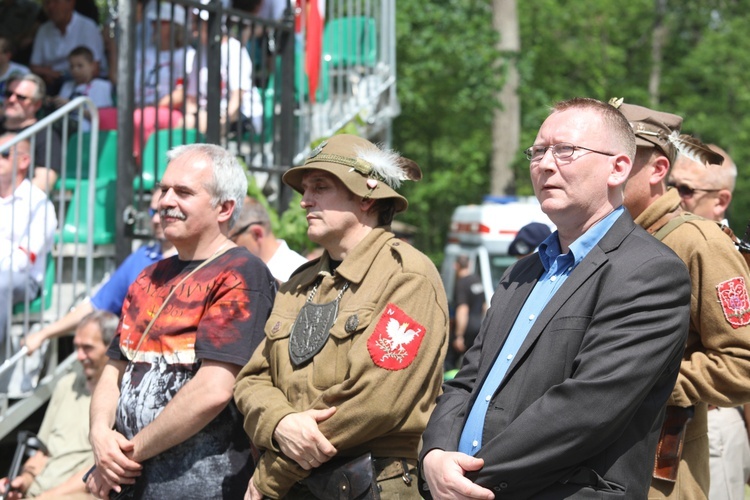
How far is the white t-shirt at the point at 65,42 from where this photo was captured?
8734 mm

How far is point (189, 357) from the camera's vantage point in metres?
4.03

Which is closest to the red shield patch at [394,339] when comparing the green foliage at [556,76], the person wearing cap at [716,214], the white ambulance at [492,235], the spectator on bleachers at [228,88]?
the person wearing cap at [716,214]

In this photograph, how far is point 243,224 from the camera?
18.5ft

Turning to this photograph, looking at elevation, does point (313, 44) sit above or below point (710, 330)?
above

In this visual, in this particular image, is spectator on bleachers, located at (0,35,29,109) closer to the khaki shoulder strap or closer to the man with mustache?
the man with mustache

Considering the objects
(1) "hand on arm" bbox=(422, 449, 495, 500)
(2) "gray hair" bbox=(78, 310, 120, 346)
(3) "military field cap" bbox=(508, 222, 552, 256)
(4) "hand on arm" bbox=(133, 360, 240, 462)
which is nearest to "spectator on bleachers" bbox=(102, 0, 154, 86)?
(2) "gray hair" bbox=(78, 310, 120, 346)

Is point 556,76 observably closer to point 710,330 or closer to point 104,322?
point 104,322

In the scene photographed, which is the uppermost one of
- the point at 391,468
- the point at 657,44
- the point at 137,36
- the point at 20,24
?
the point at 657,44

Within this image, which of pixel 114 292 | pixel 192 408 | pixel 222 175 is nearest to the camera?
pixel 192 408

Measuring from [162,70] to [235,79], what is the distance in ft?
1.78

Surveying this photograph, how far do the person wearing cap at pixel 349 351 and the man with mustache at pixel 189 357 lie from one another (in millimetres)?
150

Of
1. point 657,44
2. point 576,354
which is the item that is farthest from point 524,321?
point 657,44

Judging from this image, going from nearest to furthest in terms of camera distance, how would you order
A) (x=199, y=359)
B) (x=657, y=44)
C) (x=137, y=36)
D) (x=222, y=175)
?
(x=199, y=359)
(x=222, y=175)
(x=137, y=36)
(x=657, y=44)

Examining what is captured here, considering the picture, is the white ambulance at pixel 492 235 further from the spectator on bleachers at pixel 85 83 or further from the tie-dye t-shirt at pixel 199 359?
the tie-dye t-shirt at pixel 199 359
